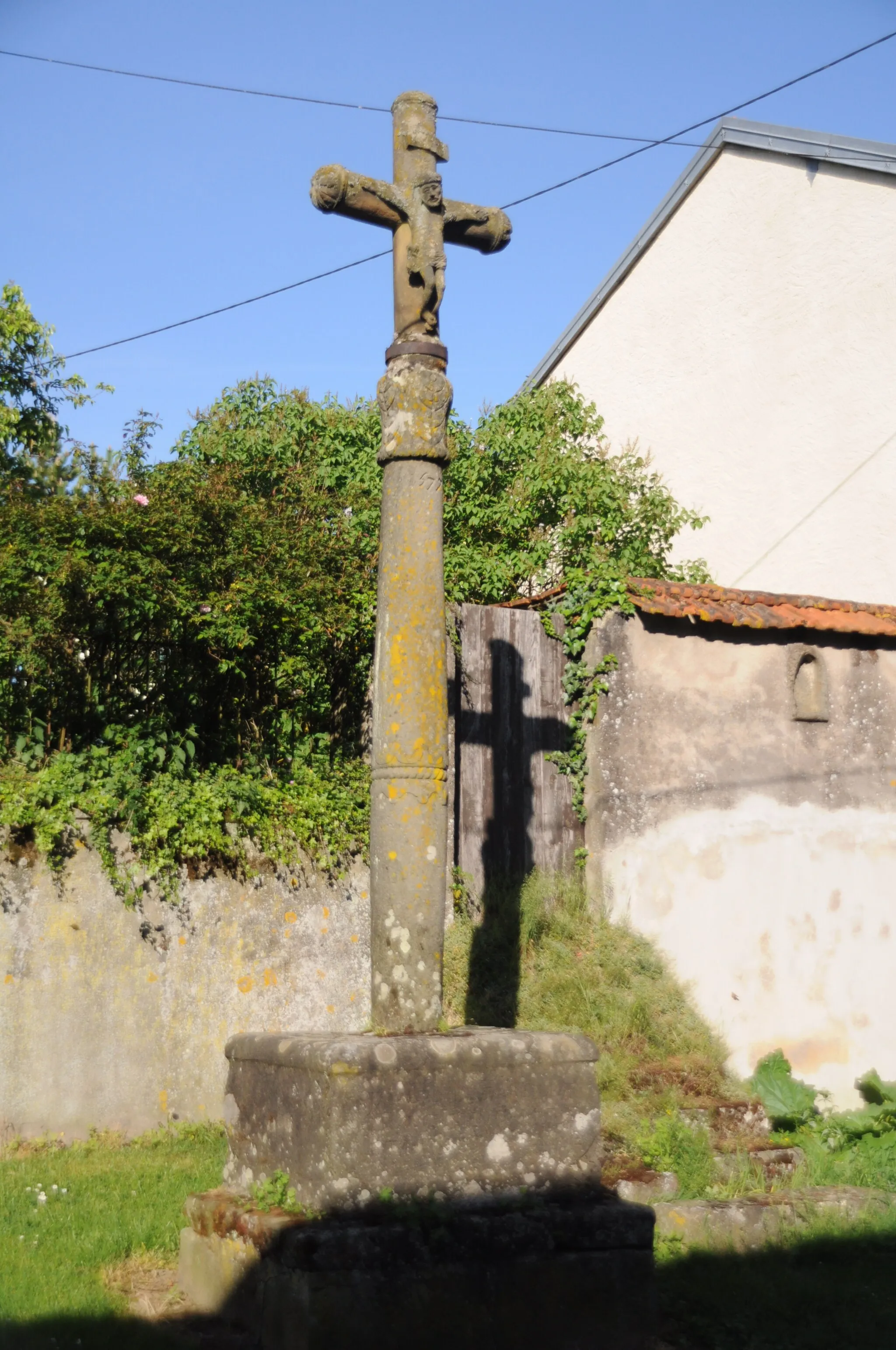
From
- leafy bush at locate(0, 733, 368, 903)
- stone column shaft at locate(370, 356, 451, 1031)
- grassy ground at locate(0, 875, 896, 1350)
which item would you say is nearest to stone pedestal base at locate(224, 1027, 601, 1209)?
stone column shaft at locate(370, 356, 451, 1031)

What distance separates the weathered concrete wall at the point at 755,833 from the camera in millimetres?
8719

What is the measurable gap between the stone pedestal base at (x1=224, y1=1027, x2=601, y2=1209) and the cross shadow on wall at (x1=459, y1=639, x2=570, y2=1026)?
3689mm

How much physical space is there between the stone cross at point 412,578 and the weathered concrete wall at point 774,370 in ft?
31.4

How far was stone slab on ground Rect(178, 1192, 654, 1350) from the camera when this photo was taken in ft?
13.0

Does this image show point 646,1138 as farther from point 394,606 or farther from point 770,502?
point 770,502

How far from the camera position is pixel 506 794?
8.97 m

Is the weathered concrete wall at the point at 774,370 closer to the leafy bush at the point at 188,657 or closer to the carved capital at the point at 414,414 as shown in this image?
the leafy bush at the point at 188,657

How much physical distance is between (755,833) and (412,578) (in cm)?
503

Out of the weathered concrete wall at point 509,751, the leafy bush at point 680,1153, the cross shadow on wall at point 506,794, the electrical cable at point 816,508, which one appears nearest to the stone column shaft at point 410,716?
the leafy bush at point 680,1153

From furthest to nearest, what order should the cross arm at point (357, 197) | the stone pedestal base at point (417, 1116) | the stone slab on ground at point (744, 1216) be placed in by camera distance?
the stone slab on ground at point (744, 1216)
the cross arm at point (357, 197)
the stone pedestal base at point (417, 1116)

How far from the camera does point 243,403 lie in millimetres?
13055

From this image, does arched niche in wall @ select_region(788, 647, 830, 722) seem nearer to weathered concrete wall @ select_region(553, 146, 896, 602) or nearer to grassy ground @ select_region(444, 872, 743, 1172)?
grassy ground @ select_region(444, 872, 743, 1172)

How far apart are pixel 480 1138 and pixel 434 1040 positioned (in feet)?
1.28

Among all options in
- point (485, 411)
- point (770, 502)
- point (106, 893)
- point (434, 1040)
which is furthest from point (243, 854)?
point (770, 502)
